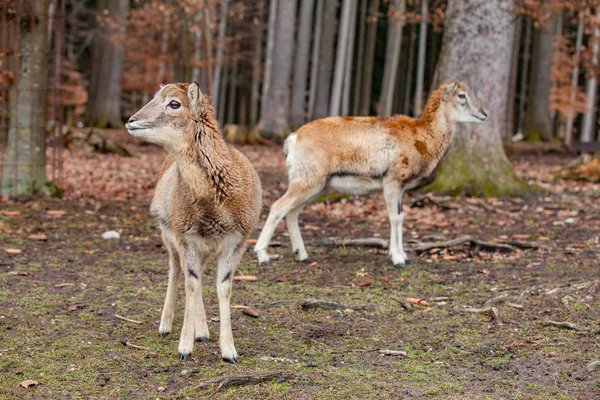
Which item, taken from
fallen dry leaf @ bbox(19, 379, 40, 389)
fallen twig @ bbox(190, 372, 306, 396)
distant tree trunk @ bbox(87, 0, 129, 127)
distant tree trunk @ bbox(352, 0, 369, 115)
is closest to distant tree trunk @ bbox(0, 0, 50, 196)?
fallen dry leaf @ bbox(19, 379, 40, 389)

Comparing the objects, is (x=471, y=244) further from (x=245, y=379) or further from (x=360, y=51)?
(x=360, y=51)

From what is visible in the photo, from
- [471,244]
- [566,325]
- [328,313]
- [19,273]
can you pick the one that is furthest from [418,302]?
[19,273]

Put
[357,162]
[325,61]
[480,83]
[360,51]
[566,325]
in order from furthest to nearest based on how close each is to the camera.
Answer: [360,51]
[325,61]
[480,83]
[357,162]
[566,325]

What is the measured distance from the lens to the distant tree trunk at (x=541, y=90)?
94.3 ft

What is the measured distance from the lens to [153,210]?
6.14m

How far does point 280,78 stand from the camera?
89.2 feet

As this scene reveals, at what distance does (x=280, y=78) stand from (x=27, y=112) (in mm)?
16092

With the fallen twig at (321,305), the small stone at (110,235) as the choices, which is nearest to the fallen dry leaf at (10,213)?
the small stone at (110,235)

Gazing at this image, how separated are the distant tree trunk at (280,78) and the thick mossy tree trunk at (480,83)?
1342cm

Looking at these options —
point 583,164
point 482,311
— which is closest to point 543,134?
point 583,164

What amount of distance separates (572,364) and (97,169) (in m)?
12.5

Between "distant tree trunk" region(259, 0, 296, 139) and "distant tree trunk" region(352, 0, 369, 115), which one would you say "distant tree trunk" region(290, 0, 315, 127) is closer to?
"distant tree trunk" region(259, 0, 296, 139)

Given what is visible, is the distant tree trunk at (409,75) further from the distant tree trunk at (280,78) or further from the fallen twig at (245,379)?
the fallen twig at (245,379)

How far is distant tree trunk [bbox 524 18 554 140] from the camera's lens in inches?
1131
